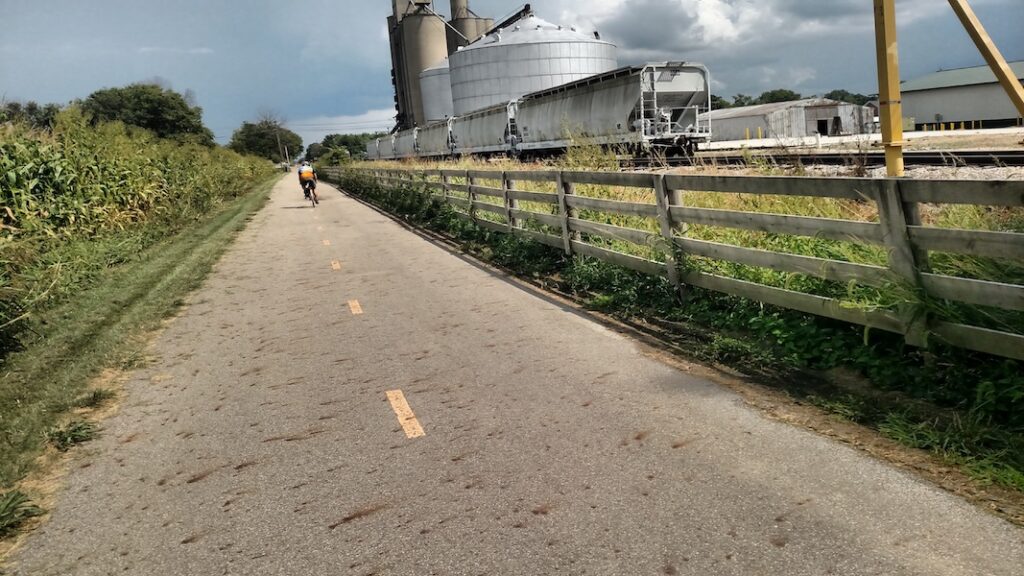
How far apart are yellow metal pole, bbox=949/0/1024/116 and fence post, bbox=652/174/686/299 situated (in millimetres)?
2759

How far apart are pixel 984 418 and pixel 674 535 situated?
2.16 meters

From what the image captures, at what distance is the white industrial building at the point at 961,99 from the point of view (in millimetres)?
51188

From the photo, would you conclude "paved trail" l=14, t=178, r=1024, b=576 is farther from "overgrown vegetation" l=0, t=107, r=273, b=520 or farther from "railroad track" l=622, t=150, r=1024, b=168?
"railroad track" l=622, t=150, r=1024, b=168

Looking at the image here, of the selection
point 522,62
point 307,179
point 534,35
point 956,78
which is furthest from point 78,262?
point 956,78

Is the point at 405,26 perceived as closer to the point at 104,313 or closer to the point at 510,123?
the point at 510,123

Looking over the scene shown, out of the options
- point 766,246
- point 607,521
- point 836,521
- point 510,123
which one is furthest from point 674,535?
point 510,123

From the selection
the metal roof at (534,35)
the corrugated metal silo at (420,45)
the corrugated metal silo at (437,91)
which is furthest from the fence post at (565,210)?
the corrugated metal silo at (420,45)

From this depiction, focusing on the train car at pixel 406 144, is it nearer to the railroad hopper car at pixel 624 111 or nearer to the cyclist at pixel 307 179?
the railroad hopper car at pixel 624 111

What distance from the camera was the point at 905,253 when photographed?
4707 millimetres

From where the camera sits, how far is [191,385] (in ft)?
20.2

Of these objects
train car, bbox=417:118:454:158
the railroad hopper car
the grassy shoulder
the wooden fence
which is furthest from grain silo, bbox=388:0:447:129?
the wooden fence

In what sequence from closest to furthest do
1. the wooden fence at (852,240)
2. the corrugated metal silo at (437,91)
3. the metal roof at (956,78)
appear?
1. the wooden fence at (852,240)
2. the metal roof at (956,78)
3. the corrugated metal silo at (437,91)

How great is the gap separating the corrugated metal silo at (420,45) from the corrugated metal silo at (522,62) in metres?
32.2

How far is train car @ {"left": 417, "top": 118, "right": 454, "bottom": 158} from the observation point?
46.3 metres
